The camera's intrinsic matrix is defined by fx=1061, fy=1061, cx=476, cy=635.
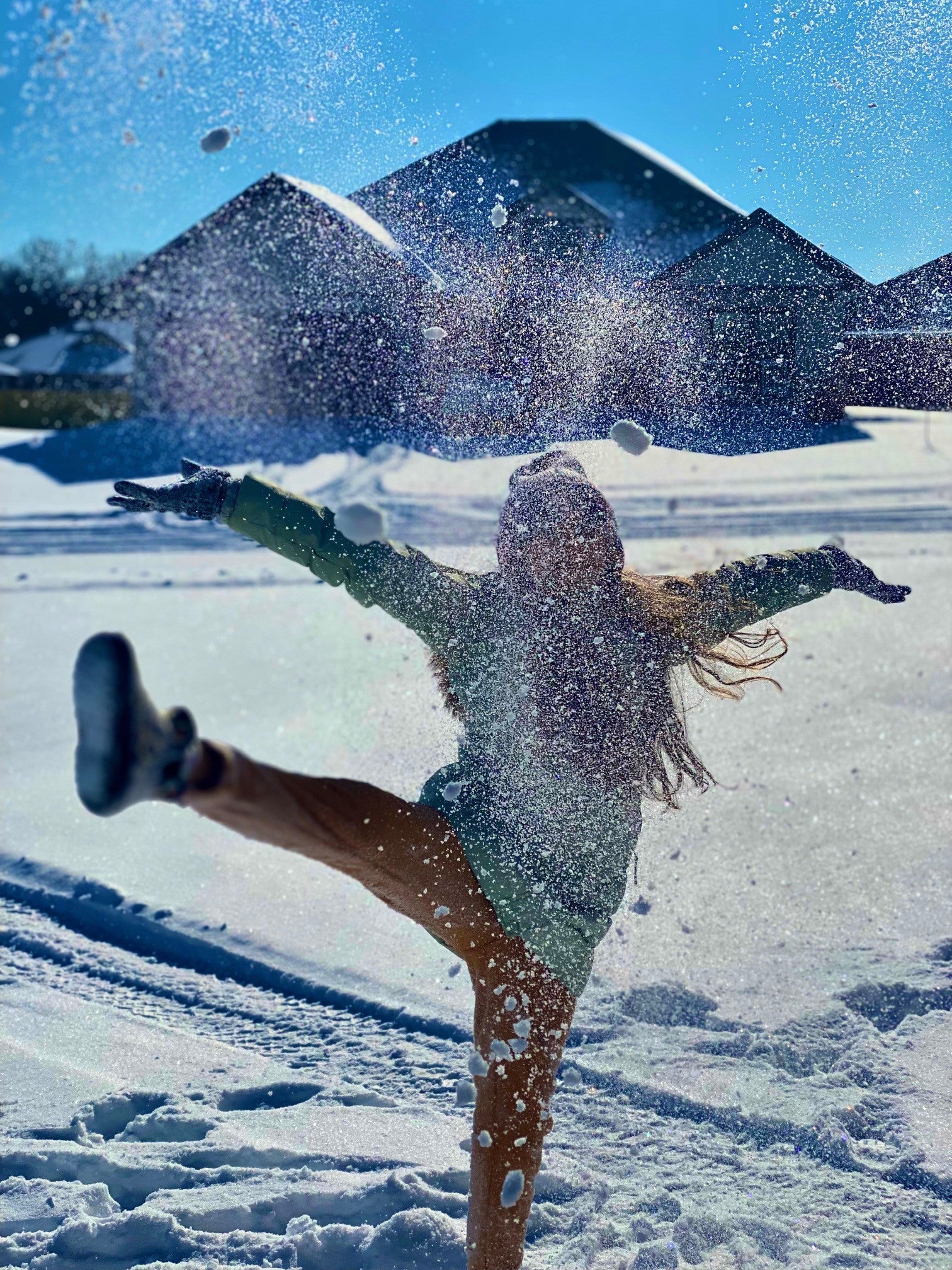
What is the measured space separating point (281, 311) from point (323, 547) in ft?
14.2

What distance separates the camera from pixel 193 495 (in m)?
1.96

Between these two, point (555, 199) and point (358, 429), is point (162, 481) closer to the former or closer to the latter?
point (555, 199)

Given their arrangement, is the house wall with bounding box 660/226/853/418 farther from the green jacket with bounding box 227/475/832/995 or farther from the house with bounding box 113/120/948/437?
the green jacket with bounding box 227/475/832/995

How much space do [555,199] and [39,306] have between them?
14758 millimetres

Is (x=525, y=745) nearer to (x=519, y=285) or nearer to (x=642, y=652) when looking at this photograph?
(x=642, y=652)

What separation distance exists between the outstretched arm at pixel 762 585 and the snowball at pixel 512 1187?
3.04 ft

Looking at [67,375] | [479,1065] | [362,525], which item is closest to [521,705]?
[362,525]

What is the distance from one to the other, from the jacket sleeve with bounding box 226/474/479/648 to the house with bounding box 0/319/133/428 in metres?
15.2

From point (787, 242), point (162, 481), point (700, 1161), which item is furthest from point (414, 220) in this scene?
point (700, 1161)

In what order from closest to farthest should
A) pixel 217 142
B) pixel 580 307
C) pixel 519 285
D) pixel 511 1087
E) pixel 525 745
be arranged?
1. pixel 511 1087
2. pixel 525 745
3. pixel 217 142
4. pixel 580 307
5. pixel 519 285

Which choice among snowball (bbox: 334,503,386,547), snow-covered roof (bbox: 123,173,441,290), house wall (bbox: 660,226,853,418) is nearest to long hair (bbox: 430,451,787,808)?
snowball (bbox: 334,503,386,547)

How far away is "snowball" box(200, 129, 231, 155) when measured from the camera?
7.55ft

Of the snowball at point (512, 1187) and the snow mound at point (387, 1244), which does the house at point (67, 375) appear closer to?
the snow mound at point (387, 1244)

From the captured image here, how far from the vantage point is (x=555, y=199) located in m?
5.82
